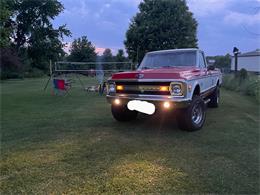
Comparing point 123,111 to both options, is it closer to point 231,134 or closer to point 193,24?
point 231,134

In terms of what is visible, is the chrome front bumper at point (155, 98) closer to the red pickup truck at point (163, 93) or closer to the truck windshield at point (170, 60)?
the red pickup truck at point (163, 93)

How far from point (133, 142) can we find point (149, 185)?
1880 mm

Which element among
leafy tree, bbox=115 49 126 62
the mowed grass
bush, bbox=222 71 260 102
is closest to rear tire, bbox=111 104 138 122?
the mowed grass

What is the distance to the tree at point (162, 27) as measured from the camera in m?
27.2

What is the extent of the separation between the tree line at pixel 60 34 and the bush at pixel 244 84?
8.34 m

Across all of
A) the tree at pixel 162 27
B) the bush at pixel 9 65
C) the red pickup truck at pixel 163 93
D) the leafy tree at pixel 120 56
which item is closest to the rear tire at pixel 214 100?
the red pickup truck at pixel 163 93

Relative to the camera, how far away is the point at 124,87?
642 cm

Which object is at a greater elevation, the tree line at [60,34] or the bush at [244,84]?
the tree line at [60,34]

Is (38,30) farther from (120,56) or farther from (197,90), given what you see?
(197,90)

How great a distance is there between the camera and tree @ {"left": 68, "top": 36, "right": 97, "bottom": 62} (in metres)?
50.3

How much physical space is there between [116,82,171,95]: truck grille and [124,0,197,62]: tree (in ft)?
70.1

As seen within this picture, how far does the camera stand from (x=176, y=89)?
5.77m

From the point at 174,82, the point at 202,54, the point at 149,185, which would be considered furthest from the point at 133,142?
the point at 202,54

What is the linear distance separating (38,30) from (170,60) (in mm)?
34547
